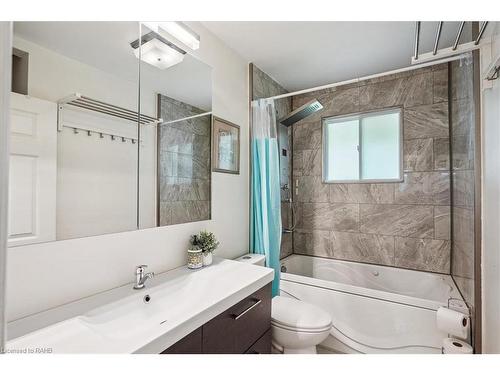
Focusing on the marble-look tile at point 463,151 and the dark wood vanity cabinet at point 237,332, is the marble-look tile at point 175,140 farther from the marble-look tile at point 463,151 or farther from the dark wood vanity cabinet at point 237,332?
the marble-look tile at point 463,151

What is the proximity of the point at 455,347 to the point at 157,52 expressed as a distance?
241 cm

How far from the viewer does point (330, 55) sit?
210 cm

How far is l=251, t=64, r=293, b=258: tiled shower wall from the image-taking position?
2.25 meters

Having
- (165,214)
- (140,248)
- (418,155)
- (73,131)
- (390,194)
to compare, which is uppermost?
(418,155)

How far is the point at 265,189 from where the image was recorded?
208 cm

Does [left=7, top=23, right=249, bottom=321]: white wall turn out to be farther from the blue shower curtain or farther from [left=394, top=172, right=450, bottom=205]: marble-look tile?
[left=394, top=172, right=450, bottom=205]: marble-look tile

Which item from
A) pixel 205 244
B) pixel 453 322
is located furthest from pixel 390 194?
pixel 205 244

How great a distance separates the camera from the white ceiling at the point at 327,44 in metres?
1.72

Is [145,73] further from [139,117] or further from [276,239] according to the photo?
[276,239]

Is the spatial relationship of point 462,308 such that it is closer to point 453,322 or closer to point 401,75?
point 453,322

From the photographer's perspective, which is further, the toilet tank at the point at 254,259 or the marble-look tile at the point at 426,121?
the marble-look tile at the point at 426,121

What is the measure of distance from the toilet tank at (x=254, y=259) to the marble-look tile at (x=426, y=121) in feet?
6.06

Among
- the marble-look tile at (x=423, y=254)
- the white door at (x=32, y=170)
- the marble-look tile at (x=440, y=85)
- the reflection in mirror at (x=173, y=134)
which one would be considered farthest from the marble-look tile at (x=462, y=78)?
the white door at (x=32, y=170)
